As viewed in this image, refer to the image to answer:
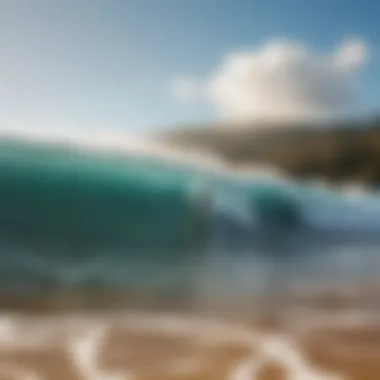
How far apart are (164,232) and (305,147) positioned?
1.72ft

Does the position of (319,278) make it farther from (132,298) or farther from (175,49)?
(175,49)

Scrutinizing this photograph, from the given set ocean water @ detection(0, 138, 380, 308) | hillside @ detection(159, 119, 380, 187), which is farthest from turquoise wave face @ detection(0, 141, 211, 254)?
hillside @ detection(159, 119, 380, 187)

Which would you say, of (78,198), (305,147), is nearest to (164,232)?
(78,198)

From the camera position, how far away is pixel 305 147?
1850mm

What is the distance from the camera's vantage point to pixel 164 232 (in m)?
1.82

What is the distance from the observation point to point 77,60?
182 centimetres

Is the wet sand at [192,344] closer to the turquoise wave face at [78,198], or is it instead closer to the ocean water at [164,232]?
the ocean water at [164,232]

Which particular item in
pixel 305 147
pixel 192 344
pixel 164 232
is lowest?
pixel 192 344

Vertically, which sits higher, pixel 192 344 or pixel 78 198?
pixel 78 198

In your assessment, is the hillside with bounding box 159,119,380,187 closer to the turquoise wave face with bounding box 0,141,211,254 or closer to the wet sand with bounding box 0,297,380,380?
the turquoise wave face with bounding box 0,141,211,254

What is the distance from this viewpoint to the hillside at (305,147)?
1.82 meters

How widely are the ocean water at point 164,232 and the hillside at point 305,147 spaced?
0.06 m

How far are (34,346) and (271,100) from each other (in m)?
1.06

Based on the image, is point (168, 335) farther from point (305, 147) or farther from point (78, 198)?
point (305, 147)
